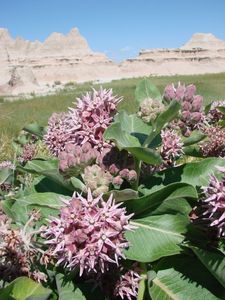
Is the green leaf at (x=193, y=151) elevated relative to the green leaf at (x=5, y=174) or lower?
elevated

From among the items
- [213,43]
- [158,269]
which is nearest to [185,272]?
[158,269]

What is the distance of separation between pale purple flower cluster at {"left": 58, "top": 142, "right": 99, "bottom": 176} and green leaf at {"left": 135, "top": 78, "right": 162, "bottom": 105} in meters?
0.40

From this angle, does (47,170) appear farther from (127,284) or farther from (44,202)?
(127,284)

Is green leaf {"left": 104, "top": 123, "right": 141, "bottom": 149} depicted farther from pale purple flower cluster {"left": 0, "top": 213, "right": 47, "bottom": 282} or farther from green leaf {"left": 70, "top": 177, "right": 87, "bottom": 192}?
pale purple flower cluster {"left": 0, "top": 213, "right": 47, "bottom": 282}

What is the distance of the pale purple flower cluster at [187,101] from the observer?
1.74 m

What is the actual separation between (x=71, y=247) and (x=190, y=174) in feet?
2.23

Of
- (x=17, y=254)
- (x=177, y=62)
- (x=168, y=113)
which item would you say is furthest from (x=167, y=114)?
(x=177, y=62)

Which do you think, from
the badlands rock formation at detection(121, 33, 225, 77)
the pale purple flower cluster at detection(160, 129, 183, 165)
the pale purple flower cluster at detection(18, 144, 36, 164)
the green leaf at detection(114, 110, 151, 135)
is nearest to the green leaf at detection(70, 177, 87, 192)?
the green leaf at detection(114, 110, 151, 135)

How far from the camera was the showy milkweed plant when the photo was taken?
1.42m

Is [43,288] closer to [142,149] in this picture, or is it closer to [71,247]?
[71,247]

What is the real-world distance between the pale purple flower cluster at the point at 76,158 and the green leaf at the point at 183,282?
0.45 meters

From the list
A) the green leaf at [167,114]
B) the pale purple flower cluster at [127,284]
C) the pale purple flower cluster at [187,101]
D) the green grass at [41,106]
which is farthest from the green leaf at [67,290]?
the green grass at [41,106]

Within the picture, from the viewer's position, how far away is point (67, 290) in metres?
1.63

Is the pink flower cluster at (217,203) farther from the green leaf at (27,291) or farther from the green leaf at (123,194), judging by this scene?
the green leaf at (27,291)
